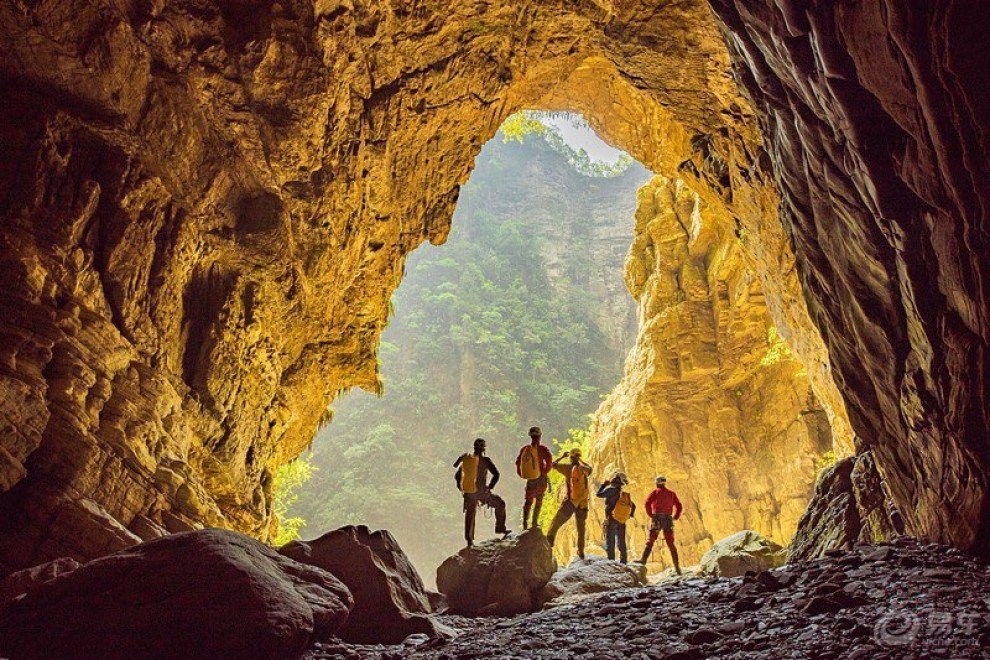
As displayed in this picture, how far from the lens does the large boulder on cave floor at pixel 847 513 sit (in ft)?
20.6

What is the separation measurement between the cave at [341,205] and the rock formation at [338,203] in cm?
3

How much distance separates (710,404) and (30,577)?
22.4 meters

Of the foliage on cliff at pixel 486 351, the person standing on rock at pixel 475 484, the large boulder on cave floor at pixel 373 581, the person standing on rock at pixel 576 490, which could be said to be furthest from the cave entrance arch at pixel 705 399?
the foliage on cliff at pixel 486 351

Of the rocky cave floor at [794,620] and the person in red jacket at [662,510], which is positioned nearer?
the rocky cave floor at [794,620]

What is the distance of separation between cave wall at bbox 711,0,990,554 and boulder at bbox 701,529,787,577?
5.19 m

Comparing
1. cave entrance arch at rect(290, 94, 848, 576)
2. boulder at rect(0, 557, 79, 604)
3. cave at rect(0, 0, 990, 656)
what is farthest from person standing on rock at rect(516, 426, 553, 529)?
cave entrance arch at rect(290, 94, 848, 576)

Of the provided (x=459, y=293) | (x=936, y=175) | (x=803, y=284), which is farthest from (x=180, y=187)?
(x=459, y=293)

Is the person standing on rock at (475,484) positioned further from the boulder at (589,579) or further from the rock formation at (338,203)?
the rock formation at (338,203)

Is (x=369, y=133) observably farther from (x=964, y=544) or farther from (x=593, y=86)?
(x=964, y=544)

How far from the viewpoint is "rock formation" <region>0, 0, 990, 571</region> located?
398 cm

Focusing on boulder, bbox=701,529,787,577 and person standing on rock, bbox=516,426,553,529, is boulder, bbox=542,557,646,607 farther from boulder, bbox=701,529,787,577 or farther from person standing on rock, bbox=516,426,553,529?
boulder, bbox=701,529,787,577

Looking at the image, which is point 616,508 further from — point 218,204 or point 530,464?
point 218,204

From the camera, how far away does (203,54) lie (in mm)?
7777

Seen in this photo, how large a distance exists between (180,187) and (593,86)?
10195mm
